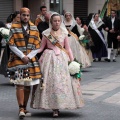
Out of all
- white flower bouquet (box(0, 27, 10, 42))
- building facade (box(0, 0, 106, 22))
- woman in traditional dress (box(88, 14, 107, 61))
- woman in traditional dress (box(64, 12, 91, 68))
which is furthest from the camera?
building facade (box(0, 0, 106, 22))

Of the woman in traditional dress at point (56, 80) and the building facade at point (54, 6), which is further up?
the woman in traditional dress at point (56, 80)

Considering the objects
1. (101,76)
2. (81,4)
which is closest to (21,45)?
(101,76)

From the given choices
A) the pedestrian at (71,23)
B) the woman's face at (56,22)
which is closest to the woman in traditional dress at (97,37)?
the pedestrian at (71,23)

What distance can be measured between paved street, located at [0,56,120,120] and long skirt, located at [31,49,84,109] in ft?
0.80

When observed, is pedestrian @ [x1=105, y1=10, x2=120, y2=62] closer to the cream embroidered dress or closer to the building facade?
the building facade

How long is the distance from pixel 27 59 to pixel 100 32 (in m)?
11.5

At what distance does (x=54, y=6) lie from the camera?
28.5 meters

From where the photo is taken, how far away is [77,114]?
9203mm

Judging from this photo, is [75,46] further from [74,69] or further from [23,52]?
[23,52]

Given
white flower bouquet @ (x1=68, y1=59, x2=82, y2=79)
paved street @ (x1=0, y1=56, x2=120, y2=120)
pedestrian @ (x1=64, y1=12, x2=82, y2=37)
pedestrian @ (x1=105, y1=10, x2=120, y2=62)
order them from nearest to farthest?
1. white flower bouquet @ (x1=68, y1=59, x2=82, y2=79)
2. paved street @ (x1=0, y1=56, x2=120, y2=120)
3. pedestrian @ (x1=64, y1=12, x2=82, y2=37)
4. pedestrian @ (x1=105, y1=10, x2=120, y2=62)

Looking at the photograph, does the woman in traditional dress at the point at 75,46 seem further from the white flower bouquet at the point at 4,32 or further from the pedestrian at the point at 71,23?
the white flower bouquet at the point at 4,32

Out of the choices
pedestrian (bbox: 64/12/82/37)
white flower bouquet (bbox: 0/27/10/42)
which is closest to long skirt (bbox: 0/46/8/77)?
white flower bouquet (bbox: 0/27/10/42)

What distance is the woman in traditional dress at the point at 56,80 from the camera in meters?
8.65

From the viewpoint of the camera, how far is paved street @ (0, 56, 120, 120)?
8992mm
